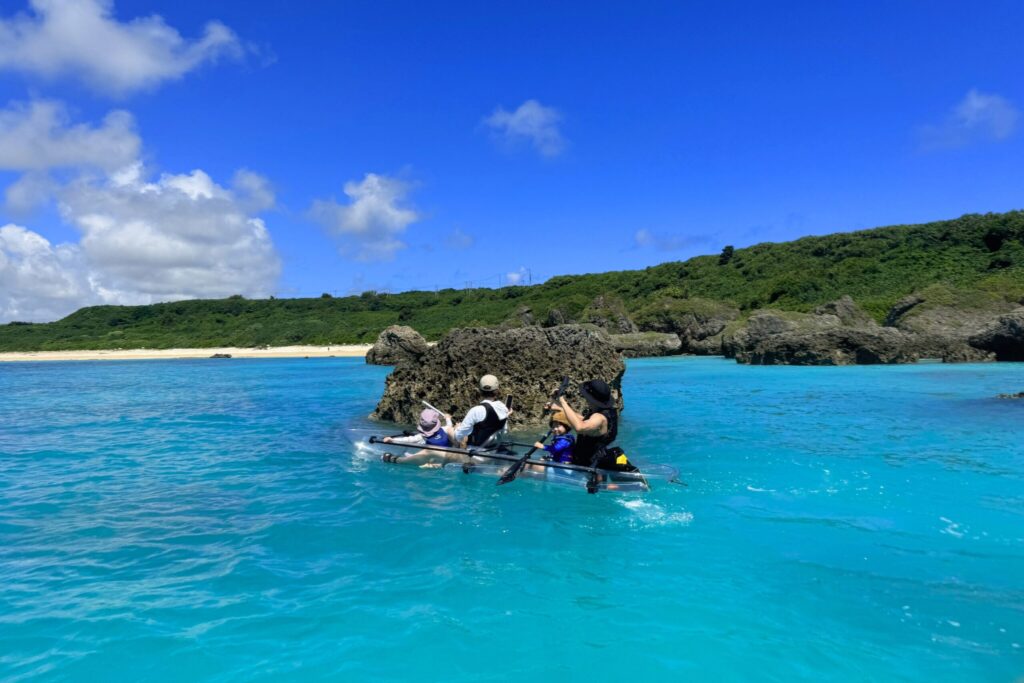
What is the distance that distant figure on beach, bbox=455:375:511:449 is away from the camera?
10922 millimetres

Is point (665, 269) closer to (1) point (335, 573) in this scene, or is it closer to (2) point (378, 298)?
(2) point (378, 298)

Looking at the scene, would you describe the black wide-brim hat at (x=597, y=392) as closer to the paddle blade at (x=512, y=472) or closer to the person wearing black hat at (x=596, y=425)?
the person wearing black hat at (x=596, y=425)

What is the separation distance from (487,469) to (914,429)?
9707mm

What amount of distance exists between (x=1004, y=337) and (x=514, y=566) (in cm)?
3640

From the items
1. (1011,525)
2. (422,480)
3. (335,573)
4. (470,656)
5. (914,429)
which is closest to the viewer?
(470,656)

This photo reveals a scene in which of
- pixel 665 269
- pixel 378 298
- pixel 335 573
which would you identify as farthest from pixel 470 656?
pixel 378 298

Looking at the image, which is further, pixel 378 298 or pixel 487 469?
pixel 378 298

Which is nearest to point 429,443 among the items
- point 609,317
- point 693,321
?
point 693,321

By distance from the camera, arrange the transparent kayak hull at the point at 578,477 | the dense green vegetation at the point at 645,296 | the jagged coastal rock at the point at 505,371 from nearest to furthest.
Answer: the transparent kayak hull at the point at 578,477
the jagged coastal rock at the point at 505,371
the dense green vegetation at the point at 645,296

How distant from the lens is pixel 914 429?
13.8 m

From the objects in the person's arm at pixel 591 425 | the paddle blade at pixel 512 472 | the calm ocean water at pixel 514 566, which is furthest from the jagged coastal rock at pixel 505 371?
the person's arm at pixel 591 425

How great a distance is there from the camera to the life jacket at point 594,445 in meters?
9.13

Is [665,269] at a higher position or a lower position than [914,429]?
higher

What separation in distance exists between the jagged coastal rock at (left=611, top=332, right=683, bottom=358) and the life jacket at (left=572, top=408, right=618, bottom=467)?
39.9m
